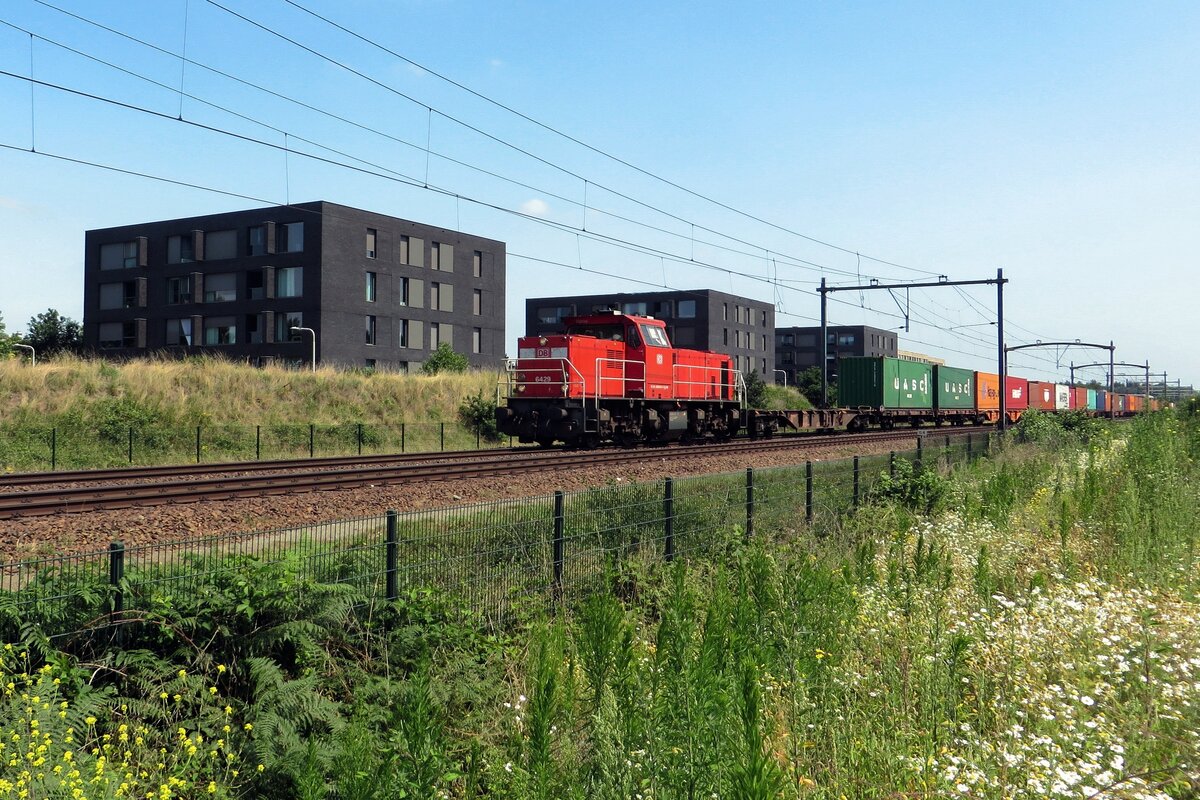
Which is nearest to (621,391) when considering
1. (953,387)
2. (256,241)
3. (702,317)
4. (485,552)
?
(485,552)

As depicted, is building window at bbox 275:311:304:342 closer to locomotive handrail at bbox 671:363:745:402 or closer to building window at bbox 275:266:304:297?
building window at bbox 275:266:304:297

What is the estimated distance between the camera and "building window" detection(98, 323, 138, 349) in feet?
207

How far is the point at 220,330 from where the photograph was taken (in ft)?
197

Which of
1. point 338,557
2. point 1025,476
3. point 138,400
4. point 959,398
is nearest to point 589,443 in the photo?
point 1025,476

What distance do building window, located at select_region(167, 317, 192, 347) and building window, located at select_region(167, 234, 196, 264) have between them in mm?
4282

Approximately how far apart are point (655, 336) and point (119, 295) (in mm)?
53114

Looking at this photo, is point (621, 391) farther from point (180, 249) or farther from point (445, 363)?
point (180, 249)

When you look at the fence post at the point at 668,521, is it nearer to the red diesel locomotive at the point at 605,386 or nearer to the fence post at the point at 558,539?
the fence post at the point at 558,539

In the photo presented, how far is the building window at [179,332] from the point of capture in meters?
61.1

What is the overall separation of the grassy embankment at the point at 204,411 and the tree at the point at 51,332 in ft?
183

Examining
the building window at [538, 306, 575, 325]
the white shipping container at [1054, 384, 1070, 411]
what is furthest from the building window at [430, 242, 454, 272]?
the white shipping container at [1054, 384, 1070, 411]

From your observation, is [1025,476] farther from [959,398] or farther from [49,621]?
[959,398]

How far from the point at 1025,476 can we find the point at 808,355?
106m

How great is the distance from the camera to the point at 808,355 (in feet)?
391
